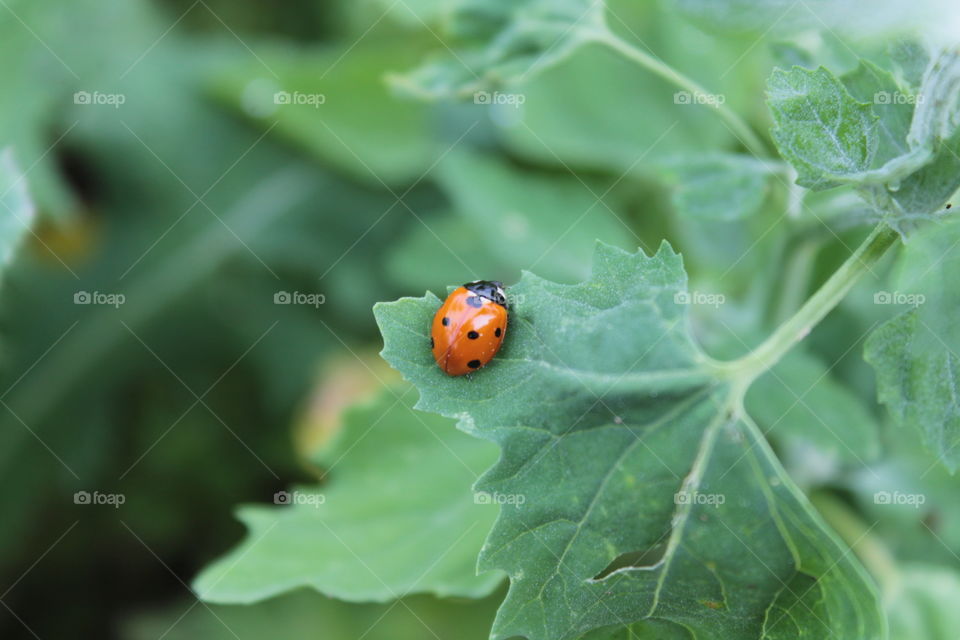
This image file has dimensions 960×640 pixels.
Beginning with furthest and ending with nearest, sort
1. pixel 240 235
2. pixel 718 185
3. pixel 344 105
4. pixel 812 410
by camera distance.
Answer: pixel 240 235 → pixel 344 105 → pixel 812 410 → pixel 718 185

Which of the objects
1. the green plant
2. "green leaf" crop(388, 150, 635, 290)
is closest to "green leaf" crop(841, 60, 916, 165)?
the green plant

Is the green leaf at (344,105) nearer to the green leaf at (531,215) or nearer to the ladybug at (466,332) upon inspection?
the green leaf at (531,215)

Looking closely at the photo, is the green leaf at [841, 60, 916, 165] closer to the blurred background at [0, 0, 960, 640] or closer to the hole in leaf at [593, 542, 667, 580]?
the hole in leaf at [593, 542, 667, 580]

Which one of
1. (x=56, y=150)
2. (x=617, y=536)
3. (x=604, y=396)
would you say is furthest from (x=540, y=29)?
(x=56, y=150)

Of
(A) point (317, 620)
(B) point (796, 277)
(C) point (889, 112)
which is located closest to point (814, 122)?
(C) point (889, 112)

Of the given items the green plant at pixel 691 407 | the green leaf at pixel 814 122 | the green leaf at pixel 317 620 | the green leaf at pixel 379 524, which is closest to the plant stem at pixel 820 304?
the green plant at pixel 691 407

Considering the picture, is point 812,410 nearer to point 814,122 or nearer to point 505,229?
point 814,122
